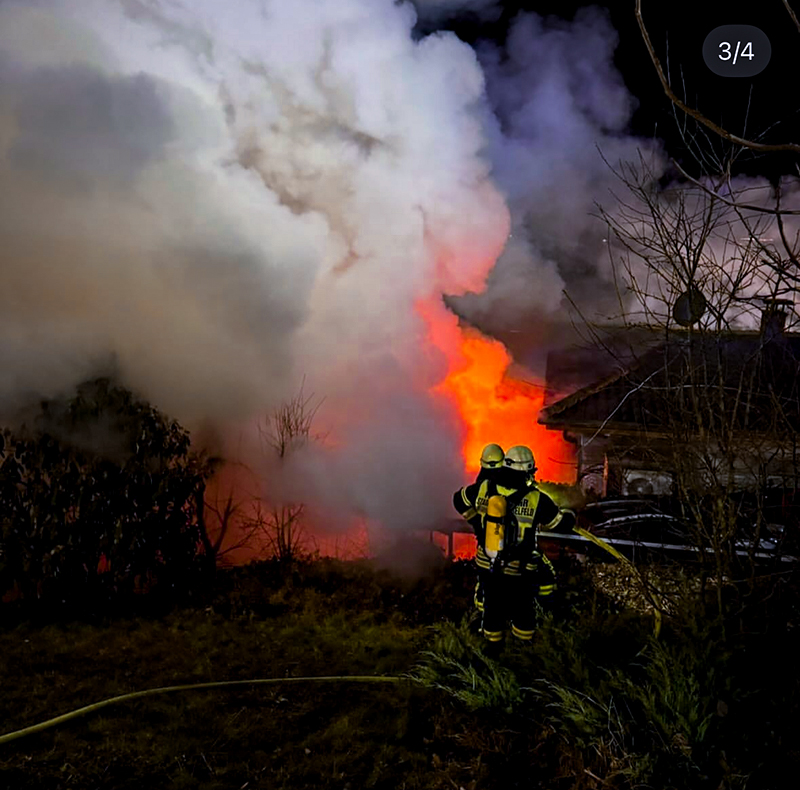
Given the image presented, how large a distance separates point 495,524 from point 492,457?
606 mm

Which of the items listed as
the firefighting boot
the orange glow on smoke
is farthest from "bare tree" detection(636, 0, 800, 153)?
the orange glow on smoke

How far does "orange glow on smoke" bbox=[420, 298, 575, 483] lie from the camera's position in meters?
16.7

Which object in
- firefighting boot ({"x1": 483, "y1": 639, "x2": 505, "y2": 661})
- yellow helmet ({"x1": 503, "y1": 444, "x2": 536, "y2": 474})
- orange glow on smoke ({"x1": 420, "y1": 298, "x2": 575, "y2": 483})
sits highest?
orange glow on smoke ({"x1": 420, "y1": 298, "x2": 575, "y2": 483})

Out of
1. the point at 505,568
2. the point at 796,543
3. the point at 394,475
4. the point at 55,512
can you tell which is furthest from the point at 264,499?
the point at 796,543

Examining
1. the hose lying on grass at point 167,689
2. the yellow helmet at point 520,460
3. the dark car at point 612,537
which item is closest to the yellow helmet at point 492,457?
the yellow helmet at point 520,460

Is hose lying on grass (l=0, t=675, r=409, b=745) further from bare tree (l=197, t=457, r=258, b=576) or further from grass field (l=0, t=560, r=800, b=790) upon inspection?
bare tree (l=197, t=457, r=258, b=576)

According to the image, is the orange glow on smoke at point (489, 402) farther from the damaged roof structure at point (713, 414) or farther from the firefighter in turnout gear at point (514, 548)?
the damaged roof structure at point (713, 414)

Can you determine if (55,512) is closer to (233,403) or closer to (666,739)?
(233,403)

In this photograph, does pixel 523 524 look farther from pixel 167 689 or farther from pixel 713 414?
pixel 167 689

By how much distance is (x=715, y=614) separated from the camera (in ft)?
14.9

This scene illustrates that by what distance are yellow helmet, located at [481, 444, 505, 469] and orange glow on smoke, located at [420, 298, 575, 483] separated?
9.63 meters

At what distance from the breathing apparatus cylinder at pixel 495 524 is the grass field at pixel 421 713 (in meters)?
0.71

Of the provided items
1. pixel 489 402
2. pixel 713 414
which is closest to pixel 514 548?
pixel 713 414

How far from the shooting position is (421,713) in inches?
183
